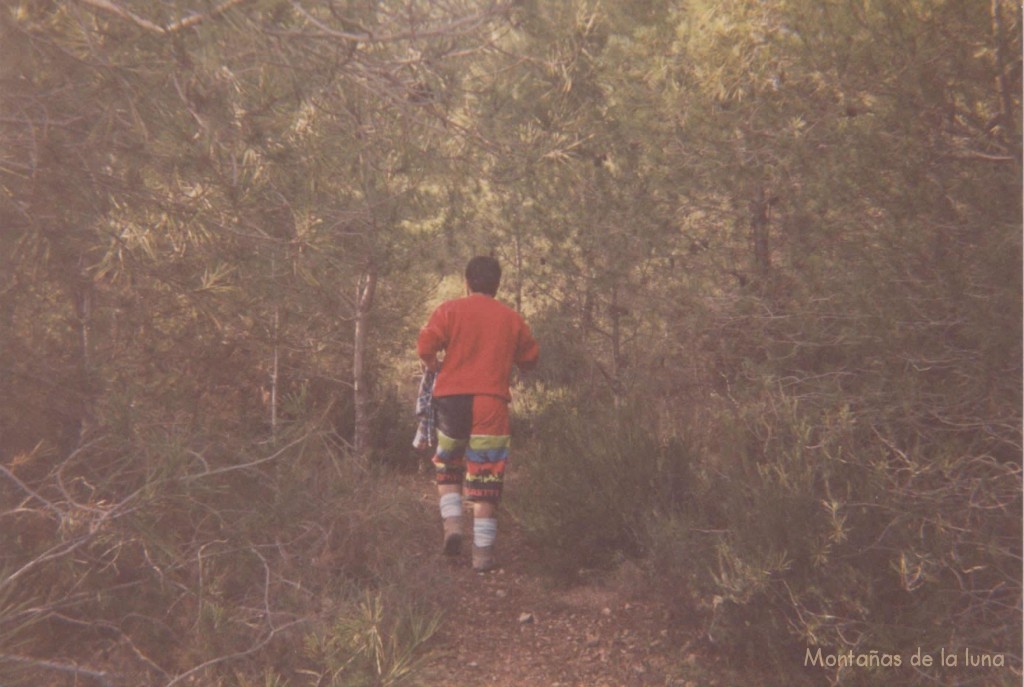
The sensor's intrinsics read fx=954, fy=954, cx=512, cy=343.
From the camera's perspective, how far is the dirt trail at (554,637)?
14.3 ft

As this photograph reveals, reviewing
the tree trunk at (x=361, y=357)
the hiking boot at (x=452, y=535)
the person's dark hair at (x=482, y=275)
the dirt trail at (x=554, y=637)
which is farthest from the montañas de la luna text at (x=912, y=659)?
the tree trunk at (x=361, y=357)

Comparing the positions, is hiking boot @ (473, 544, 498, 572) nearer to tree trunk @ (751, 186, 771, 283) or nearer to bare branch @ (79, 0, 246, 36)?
tree trunk @ (751, 186, 771, 283)

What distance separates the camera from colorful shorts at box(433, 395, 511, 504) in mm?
5836

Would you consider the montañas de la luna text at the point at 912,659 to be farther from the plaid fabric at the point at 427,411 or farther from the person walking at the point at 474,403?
the plaid fabric at the point at 427,411

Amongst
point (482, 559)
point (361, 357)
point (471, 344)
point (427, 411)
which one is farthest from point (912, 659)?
point (361, 357)

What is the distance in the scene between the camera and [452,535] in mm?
5930

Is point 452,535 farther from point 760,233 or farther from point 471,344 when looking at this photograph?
point 760,233

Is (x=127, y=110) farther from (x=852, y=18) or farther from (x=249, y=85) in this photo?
(x=852, y=18)

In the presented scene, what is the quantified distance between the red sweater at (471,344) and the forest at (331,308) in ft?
2.32

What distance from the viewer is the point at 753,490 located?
4.12m

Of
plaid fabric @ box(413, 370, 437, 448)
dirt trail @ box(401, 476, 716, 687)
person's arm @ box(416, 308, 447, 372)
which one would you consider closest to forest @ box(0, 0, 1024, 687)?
dirt trail @ box(401, 476, 716, 687)

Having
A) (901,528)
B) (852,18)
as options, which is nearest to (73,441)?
(901,528)

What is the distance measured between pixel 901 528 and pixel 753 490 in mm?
623

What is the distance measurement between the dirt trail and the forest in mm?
160
